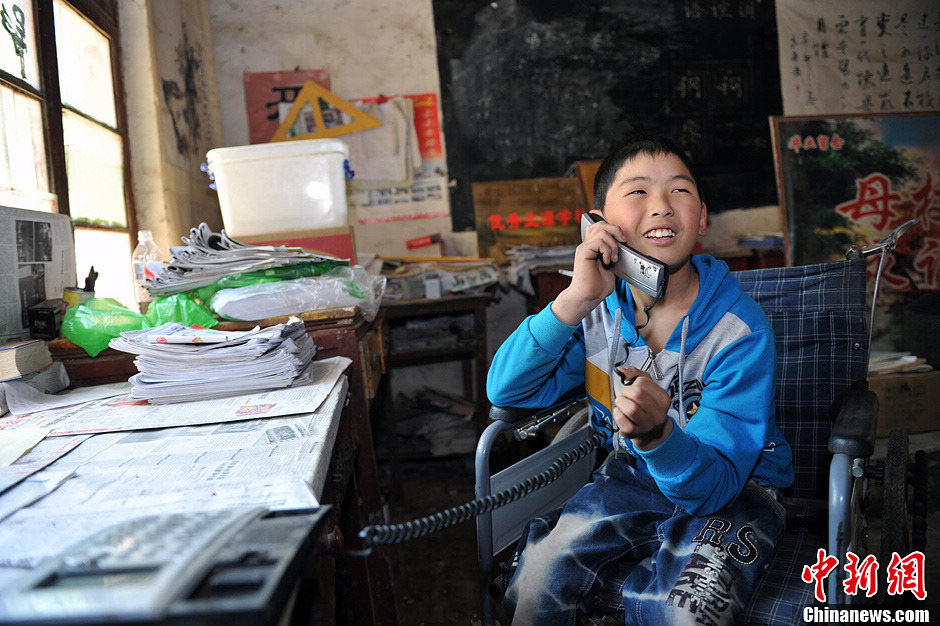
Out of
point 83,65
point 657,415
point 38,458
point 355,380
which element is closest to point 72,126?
point 83,65

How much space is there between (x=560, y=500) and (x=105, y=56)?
8.04 ft

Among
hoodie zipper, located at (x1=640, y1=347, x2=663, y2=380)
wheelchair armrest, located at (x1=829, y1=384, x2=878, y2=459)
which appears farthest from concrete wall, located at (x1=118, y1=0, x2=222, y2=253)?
wheelchair armrest, located at (x1=829, y1=384, x2=878, y2=459)

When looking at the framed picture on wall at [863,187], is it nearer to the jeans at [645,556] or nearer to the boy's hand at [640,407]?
the jeans at [645,556]

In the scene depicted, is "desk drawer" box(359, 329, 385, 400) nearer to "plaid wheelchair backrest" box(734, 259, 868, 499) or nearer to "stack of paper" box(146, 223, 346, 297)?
"stack of paper" box(146, 223, 346, 297)

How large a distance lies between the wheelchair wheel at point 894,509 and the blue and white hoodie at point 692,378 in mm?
156

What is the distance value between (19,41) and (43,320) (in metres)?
0.92

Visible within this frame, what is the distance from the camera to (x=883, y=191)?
3.66 metres

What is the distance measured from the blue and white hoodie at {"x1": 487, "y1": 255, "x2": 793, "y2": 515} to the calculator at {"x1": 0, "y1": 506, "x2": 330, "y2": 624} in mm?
601

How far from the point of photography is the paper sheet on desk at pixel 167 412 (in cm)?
108

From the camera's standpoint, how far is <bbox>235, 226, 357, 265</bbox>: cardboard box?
206cm

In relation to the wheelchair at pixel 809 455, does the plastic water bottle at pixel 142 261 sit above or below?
above

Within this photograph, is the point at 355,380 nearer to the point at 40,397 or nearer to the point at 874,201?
the point at 40,397

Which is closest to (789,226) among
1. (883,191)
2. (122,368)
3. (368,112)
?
(883,191)

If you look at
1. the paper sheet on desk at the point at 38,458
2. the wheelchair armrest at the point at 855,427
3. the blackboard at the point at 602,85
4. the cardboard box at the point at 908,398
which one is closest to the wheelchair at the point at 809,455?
the wheelchair armrest at the point at 855,427
